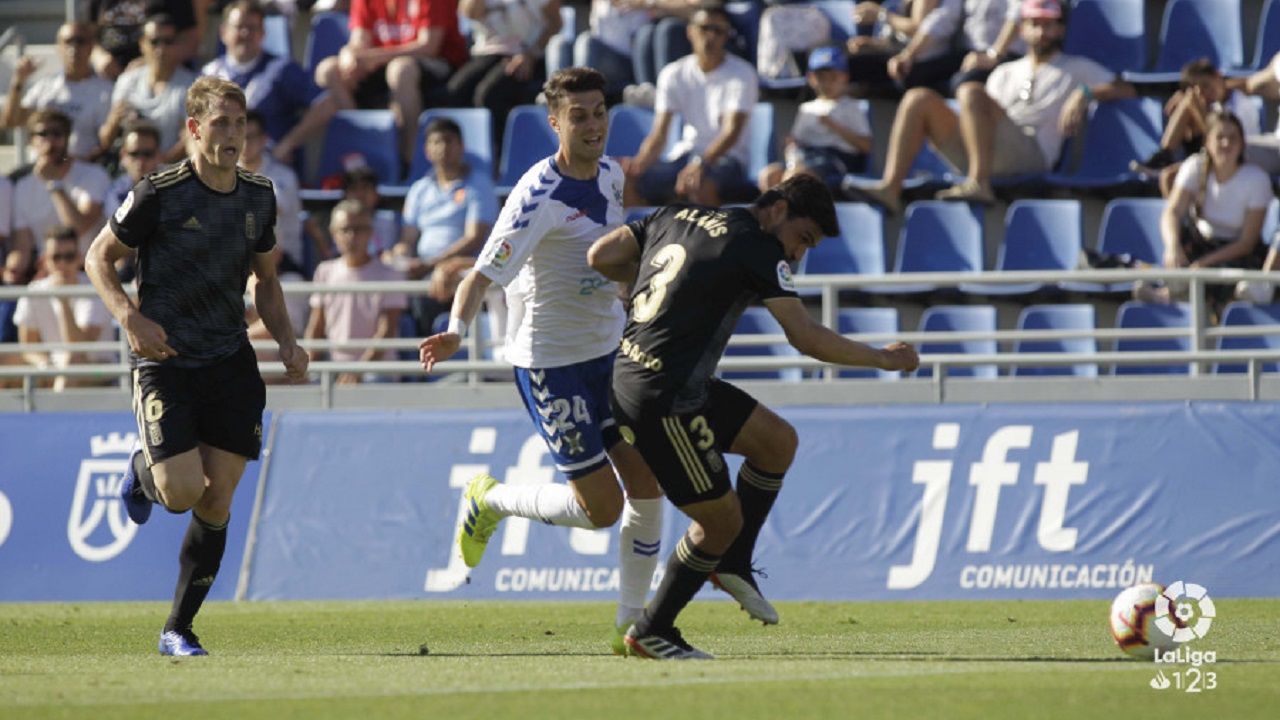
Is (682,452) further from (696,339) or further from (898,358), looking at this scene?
(898,358)

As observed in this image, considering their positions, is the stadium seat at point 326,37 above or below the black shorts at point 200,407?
above

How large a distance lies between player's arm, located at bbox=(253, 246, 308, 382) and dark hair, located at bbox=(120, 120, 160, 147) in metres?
7.84

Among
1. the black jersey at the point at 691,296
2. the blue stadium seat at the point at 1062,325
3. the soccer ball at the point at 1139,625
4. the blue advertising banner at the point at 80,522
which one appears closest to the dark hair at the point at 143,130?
the blue advertising banner at the point at 80,522

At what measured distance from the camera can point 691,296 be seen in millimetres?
8414

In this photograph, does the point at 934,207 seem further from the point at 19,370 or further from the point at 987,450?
the point at 19,370

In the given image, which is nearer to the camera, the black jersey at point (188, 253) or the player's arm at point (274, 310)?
the black jersey at point (188, 253)

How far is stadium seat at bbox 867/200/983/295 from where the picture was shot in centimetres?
1636

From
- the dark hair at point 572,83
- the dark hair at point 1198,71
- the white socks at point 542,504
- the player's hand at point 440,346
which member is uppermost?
the dark hair at point 572,83

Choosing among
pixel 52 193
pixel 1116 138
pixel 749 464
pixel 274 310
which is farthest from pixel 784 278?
pixel 52 193

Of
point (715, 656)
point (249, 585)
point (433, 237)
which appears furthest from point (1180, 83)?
point (715, 656)

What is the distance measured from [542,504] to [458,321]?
1180mm

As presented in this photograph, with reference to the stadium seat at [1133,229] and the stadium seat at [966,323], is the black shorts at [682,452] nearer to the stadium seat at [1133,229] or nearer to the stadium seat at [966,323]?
the stadium seat at [966,323]

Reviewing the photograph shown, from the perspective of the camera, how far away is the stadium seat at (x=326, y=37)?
20.1m

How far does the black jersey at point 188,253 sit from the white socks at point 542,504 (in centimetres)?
161
